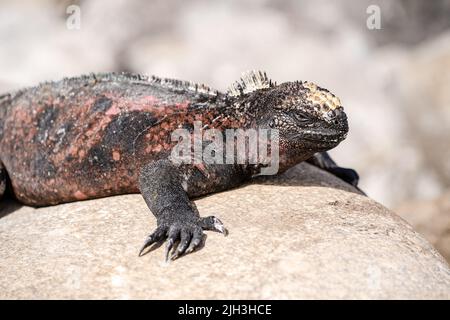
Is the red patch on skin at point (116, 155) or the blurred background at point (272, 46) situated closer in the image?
the red patch on skin at point (116, 155)

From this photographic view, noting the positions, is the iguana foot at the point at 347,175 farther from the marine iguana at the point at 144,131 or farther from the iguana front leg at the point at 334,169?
the marine iguana at the point at 144,131

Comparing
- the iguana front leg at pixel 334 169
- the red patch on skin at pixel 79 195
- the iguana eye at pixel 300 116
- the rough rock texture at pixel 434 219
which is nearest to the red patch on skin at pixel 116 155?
the red patch on skin at pixel 79 195

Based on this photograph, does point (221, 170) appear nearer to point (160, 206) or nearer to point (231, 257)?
point (160, 206)

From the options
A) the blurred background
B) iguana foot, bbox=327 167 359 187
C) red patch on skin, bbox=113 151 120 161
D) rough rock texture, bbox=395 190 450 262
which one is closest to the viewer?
red patch on skin, bbox=113 151 120 161

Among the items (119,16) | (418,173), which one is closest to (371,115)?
(418,173)

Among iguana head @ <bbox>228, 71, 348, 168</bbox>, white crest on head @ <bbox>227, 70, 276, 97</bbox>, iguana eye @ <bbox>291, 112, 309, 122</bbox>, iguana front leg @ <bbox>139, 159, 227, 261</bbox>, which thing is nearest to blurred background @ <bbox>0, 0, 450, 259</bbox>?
white crest on head @ <bbox>227, 70, 276, 97</bbox>

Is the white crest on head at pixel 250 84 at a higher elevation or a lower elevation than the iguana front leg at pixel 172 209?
higher

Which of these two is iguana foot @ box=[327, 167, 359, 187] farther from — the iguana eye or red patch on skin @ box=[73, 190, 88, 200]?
red patch on skin @ box=[73, 190, 88, 200]

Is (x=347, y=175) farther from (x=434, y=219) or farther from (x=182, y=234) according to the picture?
(x=182, y=234)
